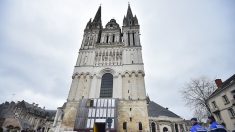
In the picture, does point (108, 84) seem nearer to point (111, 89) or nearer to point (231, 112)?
point (111, 89)

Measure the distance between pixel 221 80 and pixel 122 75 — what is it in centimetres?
1673

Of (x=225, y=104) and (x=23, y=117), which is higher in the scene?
(x=225, y=104)

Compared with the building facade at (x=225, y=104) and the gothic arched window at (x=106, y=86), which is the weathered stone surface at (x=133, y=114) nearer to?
the gothic arched window at (x=106, y=86)

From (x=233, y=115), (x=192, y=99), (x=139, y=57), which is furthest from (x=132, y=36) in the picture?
(x=233, y=115)

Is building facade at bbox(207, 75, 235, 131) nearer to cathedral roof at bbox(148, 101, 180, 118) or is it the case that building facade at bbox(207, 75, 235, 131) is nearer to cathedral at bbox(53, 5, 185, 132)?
cathedral at bbox(53, 5, 185, 132)

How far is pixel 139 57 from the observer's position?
26359 mm

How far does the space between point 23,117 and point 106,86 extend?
3128cm

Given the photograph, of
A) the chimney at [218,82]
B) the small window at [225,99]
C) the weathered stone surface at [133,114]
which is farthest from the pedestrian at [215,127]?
the chimney at [218,82]

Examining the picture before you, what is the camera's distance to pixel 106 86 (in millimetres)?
24188

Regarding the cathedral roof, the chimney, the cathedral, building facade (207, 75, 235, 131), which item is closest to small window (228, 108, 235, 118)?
building facade (207, 75, 235, 131)

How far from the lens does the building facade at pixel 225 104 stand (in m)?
18.0

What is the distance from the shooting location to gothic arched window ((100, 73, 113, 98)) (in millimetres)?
23094

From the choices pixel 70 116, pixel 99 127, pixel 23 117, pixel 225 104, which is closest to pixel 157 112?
pixel 225 104

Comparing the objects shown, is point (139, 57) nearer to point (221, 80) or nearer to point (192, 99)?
point (192, 99)
